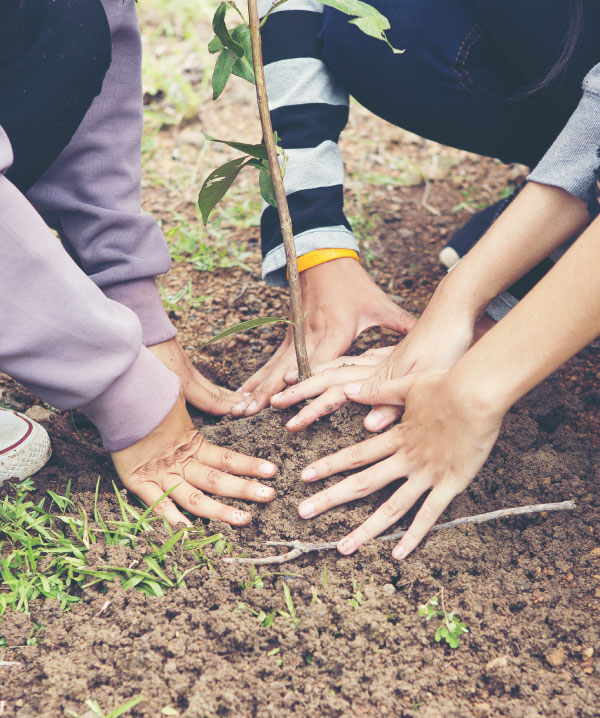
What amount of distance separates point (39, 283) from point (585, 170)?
108cm

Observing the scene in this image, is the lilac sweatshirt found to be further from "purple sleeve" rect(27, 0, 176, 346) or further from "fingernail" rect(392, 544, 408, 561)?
"fingernail" rect(392, 544, 408, 561)

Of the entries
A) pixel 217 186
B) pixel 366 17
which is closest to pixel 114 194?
pixel 217 186

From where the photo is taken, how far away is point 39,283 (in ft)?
3.43

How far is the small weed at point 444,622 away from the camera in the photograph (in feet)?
3.54

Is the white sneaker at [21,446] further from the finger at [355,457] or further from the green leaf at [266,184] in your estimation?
the green leaf at [266,184]

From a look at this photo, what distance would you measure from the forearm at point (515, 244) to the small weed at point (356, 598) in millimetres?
644

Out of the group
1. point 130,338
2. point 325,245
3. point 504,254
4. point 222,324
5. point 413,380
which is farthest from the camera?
point 222,324

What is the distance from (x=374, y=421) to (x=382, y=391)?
7 centimetres

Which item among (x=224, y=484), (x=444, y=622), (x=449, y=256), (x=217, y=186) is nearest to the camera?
(x=444, y=622)

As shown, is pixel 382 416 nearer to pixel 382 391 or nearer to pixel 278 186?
pixel 382 391

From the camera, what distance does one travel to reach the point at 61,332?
1.08 meters

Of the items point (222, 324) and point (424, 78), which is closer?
point (424, 78)

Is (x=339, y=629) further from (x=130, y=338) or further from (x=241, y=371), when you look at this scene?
(x=241, y=371)

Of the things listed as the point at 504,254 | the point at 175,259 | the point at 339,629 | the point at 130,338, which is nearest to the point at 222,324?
the point at 175,259
